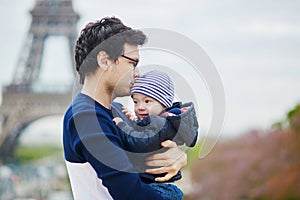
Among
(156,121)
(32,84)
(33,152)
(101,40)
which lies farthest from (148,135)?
(33,152)

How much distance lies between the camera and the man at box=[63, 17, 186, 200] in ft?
2.39

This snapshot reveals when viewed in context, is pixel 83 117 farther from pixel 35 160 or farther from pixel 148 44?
pixel 35 160

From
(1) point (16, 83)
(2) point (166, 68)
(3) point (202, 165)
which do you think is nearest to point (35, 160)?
(1) point (16, 83)

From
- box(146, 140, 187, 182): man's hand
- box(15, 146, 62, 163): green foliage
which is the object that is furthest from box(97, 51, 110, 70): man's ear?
box(15, 146, 62, 163): green foliage

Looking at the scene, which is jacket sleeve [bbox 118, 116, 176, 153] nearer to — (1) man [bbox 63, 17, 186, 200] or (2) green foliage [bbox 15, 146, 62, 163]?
(1) man [bbox 63, 17, 186, 200]

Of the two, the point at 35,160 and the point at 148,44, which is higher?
the point at 148,44

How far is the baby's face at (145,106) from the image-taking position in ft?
2.70

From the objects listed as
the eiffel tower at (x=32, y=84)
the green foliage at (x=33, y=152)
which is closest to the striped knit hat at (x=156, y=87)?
the eiffel tower at (x=32, y=84)

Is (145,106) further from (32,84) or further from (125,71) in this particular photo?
(32,84)

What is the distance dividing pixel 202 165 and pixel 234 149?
14.6 inches

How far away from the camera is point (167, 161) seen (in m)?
0.78

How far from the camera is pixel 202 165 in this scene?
691cm

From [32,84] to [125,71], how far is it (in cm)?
672

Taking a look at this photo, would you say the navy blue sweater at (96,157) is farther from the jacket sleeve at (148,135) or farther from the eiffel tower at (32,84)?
the eiffel tower at (32,84)
